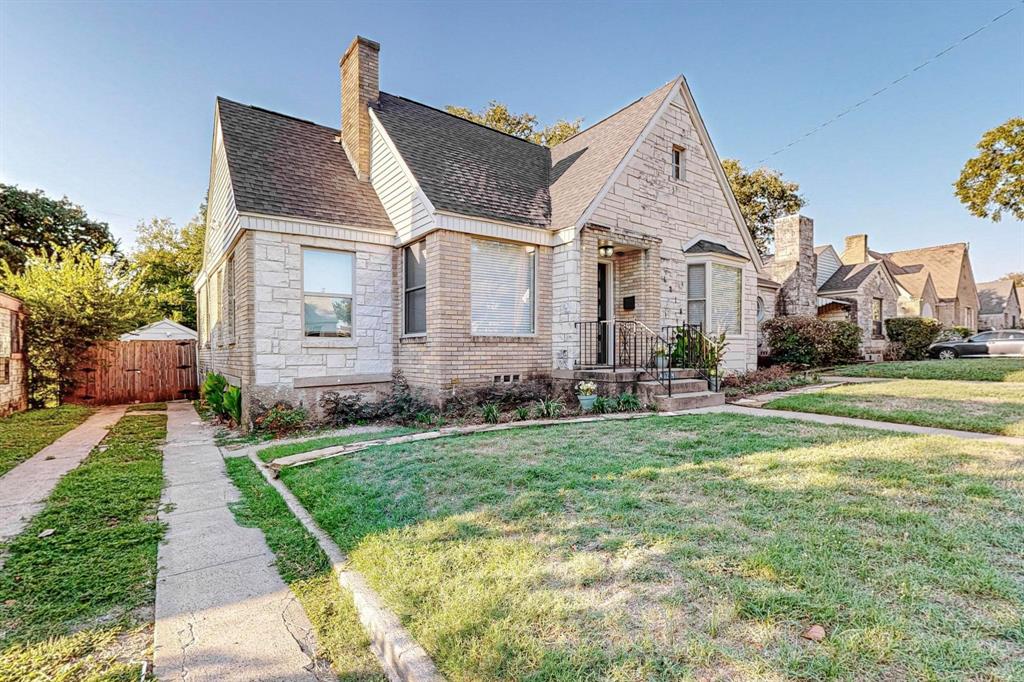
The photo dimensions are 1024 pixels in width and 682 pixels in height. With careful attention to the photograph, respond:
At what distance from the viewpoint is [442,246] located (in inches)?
331

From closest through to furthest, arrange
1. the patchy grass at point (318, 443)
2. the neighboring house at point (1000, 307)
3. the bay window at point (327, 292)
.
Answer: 1. the patchy grass at point (318, 443)
2. the bay window at point (327, 292)
3. the neighboring house at point (1000, 307)

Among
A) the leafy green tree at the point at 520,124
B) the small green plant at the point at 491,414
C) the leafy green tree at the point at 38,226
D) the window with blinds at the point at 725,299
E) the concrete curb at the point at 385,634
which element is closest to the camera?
the concrete curb at the point at 385,634

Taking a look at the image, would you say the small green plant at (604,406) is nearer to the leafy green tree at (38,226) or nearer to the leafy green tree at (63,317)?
the leafy green tree at (63,317)

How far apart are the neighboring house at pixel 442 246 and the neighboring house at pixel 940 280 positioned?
82.7 ft

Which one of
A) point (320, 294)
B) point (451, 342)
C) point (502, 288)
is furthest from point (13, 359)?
point (502, 288)

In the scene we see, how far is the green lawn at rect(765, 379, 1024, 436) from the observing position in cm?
632

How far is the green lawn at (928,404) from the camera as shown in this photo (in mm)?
6320

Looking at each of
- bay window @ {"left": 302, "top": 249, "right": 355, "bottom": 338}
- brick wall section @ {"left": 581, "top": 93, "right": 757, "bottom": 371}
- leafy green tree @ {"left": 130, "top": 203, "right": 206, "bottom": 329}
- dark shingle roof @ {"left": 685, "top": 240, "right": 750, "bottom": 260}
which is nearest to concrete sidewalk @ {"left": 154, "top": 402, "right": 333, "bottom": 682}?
bay window @ {"left": 302, "top": 249, "right": 355, "bottom": 338}

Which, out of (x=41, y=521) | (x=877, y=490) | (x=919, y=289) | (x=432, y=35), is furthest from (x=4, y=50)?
(x=919, y=289)

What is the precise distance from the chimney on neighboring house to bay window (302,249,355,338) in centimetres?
1780

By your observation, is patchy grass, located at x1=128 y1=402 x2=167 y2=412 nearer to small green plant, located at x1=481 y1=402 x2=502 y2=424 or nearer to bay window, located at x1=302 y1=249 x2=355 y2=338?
bay window, located at x1=302 y1=249 x2=355 y2=338

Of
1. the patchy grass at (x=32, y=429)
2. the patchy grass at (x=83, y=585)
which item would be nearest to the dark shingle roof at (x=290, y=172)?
the patchy grass at (x=32, y=429)

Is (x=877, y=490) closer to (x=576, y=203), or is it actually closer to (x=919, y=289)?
(x=576, y=203)

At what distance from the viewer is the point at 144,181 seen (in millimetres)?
18922
